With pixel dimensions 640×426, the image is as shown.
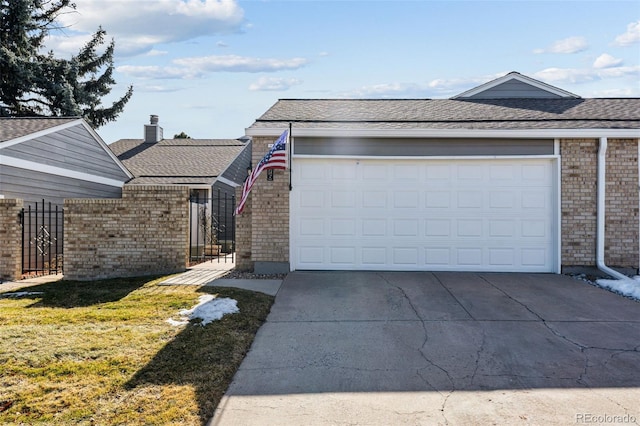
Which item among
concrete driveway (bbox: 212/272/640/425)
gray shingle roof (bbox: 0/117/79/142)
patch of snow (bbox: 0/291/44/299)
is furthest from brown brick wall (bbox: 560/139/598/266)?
gray shingle roof (bbox: 0/117/79/142)

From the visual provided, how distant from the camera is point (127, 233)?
866 centimetres

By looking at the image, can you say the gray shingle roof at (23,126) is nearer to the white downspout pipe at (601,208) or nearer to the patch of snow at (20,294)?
the patch of snow at (20,294)

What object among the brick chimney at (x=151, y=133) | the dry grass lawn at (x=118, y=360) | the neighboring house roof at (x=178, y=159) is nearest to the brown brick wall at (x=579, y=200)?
the dry grass lawn at (x=118, y=360)

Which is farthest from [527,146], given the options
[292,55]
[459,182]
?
[292,55]

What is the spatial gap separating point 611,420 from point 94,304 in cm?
665

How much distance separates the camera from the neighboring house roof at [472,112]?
843 cm

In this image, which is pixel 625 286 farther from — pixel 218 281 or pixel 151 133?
pixel 151 133

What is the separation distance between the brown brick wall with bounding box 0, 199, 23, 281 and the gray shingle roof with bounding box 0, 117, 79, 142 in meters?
2.93

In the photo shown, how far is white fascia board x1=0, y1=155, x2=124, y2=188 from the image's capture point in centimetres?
1059

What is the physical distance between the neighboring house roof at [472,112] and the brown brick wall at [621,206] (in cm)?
59

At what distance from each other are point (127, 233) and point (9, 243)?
2521mm

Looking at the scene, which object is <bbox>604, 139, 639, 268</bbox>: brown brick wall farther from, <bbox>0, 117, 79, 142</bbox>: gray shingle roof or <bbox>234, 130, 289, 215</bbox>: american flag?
<bbox>0, 117, 79, 142</bbox>: gray shingle roof

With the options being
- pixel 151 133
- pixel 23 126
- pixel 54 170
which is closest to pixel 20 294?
pixel 54 170

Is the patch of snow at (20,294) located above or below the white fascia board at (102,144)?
below
